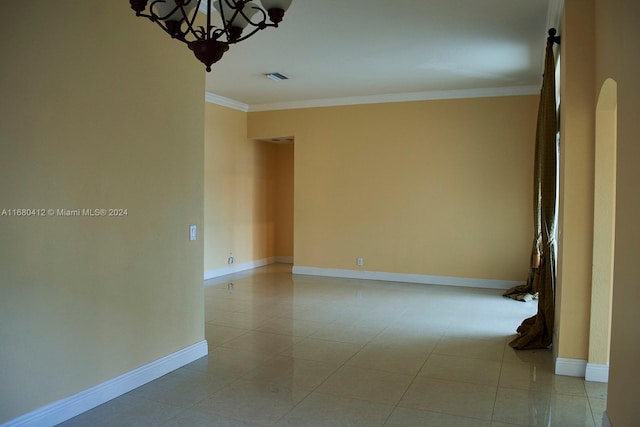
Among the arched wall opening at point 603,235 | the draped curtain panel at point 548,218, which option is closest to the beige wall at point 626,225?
the arched wall opening at point 603,235

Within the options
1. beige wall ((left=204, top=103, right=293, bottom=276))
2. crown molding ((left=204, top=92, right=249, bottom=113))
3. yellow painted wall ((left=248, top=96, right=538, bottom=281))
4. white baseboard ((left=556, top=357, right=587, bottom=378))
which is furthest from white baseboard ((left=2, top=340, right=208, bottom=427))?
crown molding ((left=204, top=92, right=249, bottom=113))

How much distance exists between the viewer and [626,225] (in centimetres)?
209

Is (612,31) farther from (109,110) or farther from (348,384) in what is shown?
(109,110)

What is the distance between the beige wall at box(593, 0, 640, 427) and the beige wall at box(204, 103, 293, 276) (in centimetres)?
621

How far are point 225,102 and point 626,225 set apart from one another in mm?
6836

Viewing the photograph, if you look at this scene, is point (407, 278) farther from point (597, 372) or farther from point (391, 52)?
point (597, 372)

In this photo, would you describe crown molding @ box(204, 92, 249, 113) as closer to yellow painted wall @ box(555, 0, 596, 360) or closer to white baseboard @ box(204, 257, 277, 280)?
white baseboard @ box(204, 257, 277, 280)

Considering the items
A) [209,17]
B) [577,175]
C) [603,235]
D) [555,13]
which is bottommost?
[603,235]

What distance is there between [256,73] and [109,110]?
11.2ft

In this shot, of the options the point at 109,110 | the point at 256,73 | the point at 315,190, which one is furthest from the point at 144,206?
the point at 315,190

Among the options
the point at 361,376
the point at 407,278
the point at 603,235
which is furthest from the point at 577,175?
the point at 407,278

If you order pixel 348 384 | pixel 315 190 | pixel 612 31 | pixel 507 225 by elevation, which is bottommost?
pixel 348 384

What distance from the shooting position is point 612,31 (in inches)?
96.4

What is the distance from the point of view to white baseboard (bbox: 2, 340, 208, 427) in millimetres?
2635
